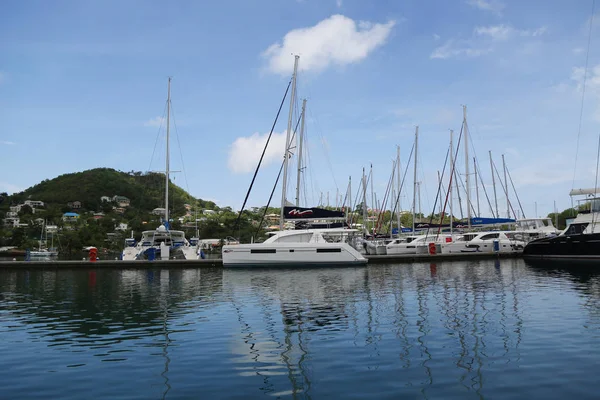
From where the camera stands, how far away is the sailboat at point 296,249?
35906 mm

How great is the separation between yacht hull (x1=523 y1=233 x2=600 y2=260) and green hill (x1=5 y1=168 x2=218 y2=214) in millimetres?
135362

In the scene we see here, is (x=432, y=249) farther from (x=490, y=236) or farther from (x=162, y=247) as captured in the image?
(x=162, y=247)

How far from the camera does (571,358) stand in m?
9.55

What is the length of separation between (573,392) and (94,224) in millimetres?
131307

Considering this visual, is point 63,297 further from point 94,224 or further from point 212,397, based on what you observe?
point 94,224

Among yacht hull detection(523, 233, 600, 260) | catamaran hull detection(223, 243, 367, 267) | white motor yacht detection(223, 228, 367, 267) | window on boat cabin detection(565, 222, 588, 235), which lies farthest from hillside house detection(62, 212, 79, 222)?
window on boat cabin detection(565, 222, 588, 235)

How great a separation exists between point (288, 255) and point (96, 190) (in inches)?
6280

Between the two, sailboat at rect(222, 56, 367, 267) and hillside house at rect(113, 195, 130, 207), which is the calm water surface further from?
hillside house at rect(113, 195, 130, 207)

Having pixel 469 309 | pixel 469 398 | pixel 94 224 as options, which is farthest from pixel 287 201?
pixel 94 224

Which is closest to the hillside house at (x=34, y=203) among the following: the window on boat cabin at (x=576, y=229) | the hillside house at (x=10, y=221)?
the hillside house at (x=10, y=221)

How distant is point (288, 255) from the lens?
3594 cm

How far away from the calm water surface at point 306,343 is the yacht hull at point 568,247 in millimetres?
18596

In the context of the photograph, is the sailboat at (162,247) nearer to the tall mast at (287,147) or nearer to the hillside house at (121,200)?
the tall mast at (287,147)

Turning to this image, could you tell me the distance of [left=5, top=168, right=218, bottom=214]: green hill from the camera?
165800 millimetres
